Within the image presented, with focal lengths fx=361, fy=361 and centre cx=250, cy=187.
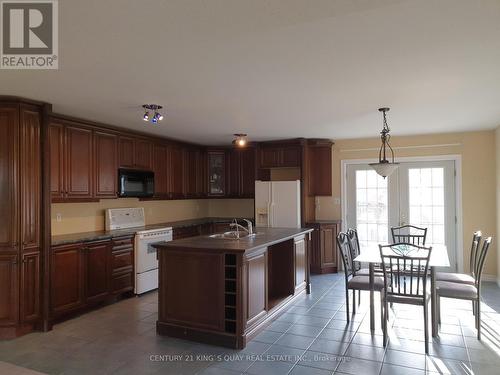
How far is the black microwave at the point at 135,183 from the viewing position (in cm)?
512

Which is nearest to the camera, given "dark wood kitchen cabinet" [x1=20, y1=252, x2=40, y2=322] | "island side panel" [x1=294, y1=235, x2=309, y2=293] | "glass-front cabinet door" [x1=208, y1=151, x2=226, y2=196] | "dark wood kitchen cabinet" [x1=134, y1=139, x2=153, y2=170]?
"dark wood kitchen cabinet" [x1=20, y1=252, x2=40, y2=322]

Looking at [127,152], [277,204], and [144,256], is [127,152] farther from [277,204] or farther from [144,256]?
[277,204]

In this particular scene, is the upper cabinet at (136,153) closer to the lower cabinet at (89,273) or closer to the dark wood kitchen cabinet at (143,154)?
the dark wood kitchen cabinet at (143,154)

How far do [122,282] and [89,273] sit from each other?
59 cm

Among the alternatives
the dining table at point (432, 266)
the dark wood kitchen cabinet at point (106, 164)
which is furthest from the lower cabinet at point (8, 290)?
the dining table at point (432, 266)

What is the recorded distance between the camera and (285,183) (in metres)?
6.27

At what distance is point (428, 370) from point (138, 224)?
14.3 feet

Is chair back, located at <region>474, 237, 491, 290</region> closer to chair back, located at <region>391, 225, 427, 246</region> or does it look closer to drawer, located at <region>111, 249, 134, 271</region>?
chair back, located at <region>391, 225, 427, 246</region>

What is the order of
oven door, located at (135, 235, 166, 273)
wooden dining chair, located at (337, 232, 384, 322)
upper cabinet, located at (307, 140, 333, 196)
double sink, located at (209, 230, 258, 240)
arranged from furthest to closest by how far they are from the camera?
upper cabinet, located at (307, 140, 333, 196)
oven door, located at (135, 235, 166, 273)
double sink, located at (209, 230, 258, 240)
wooden dining chair, located at (337, 232, 384, 322)

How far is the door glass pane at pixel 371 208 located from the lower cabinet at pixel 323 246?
19.4 inches

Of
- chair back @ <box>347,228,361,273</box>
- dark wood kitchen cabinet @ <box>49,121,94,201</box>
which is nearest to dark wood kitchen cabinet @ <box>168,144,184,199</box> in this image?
dark wood kitchen cabinet @ <box>49,121,94,201</box>

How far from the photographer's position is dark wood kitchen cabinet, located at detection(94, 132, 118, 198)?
189 inches

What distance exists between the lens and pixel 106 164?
4918 millimetres

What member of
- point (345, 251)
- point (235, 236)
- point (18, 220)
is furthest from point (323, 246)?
point (18, 220)
